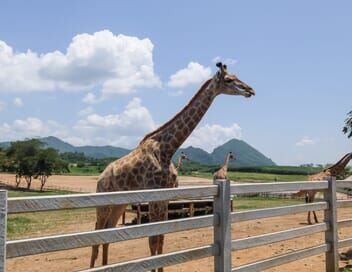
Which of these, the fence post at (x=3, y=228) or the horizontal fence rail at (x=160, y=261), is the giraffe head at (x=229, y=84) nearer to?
the horizontal fence rail at (x=160, y=261)

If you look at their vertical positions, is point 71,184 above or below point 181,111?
below

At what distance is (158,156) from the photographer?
6.84 meters

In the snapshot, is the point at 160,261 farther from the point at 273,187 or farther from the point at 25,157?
the point at 25,157

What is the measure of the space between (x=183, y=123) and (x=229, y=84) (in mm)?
923

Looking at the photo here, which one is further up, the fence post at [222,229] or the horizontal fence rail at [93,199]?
the horizontal fence rail at [93,199]

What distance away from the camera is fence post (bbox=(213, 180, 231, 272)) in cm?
485

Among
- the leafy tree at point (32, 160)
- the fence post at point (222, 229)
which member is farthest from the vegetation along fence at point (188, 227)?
the leafy tree at point (32, 160)

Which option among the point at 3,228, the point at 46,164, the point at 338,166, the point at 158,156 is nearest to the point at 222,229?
the point at 158,156

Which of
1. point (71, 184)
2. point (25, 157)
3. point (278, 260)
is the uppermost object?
point (25, 157)

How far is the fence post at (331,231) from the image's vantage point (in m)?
6.80

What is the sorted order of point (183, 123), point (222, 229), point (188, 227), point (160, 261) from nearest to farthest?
point (160, 261) < point (188, 227) < point (222, 229) < point (183, 123)

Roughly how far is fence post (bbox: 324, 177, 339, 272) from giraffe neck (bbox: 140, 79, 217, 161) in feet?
7.09

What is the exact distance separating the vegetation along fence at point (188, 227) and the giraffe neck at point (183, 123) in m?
1.83

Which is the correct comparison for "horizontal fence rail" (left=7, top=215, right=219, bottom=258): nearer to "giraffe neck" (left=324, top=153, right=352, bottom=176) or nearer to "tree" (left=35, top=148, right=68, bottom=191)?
"giraffe neck" (left=324, top=153, right=352, bottom=176)
